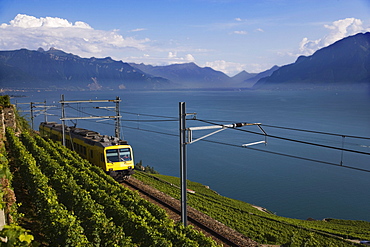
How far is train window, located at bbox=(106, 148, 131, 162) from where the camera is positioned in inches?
949

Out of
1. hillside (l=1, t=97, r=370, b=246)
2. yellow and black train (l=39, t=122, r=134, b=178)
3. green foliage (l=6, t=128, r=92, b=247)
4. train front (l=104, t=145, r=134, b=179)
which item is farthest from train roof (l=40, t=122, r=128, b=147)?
green foliage (l=6, t=128, r=92, b=247)

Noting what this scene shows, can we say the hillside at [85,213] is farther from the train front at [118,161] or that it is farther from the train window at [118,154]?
the train window at [118,154]

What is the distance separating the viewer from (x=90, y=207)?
13633 mm

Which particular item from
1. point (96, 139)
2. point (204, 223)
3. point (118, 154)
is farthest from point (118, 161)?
point (204, 223)

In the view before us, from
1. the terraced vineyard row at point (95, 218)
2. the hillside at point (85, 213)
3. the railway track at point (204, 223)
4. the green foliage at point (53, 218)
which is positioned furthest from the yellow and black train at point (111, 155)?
the green foliage at point (53, 218)

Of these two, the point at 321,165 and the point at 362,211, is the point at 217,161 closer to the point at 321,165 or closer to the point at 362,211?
the point at 321,165

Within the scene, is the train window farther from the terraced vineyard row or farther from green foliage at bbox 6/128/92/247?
green foliage at bbox 6/128/92/247

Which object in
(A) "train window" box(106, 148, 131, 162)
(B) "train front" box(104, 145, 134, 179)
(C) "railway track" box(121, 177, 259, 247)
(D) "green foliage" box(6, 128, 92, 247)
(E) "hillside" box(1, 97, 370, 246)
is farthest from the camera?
(A) "train window" box(106, 148, 131, 162)

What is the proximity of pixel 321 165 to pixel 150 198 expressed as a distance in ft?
167

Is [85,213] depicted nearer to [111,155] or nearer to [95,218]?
[95,218]

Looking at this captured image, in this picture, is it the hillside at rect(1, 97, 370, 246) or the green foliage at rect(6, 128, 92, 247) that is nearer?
the green foliage at rect(6, 128, 92, 247)

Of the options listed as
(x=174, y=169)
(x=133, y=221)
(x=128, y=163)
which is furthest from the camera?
(x=174, y=169)

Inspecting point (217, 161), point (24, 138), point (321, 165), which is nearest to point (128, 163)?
point (24, 138)

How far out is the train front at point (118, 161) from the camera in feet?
78.6
